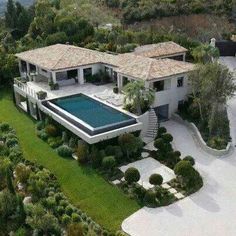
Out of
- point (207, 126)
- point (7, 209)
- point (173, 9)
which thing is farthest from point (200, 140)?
point (173, 9)

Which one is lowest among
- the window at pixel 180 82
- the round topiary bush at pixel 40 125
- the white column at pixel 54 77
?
the round topiary bush at pixel 40 125

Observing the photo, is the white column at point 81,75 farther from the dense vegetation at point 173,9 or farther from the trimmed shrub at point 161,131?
the dense vegetation at point 173,9

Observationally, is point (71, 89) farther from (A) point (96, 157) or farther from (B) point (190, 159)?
(B) point (190, 159)

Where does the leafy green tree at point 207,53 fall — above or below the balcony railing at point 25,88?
above

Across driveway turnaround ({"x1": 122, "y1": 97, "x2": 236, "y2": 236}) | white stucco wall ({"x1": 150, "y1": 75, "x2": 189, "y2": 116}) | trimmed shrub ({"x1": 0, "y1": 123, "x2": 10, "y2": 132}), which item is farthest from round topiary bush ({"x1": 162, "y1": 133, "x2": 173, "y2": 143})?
trimmed shrub ({"x1": 0, "y1": 123, "x2": 10, "y2": 132})

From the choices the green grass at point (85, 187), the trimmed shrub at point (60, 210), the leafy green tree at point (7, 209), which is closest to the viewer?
the leafy green tree at point (7, 209)

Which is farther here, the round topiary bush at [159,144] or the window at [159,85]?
the window at [159,85]

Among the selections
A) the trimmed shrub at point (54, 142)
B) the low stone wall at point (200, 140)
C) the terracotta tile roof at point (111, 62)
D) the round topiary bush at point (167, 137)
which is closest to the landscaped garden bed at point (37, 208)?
the trimmed shrub at point (54, 142)

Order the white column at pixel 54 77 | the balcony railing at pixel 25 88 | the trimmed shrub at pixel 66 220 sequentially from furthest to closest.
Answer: the white column at pixel 54 77
the balcony railing at pixel 25 88
the trimmed shrub at pixel 66 220

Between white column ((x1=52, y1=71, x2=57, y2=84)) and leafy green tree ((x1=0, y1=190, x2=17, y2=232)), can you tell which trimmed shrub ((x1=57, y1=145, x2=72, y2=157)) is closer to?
leafy green tree ((x1=0, y1=190, x2=17, y2=232))
